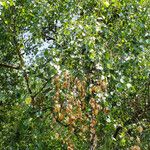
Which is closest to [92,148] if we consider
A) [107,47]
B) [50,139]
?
[50,139]

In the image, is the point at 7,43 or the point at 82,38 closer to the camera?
the point at 82,38

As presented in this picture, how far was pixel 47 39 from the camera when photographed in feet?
38.5

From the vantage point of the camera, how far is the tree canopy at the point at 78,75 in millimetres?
6602

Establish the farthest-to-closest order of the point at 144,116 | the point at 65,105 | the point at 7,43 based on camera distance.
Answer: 1. the point at 7,43
2. the point at 144,116
3. the point at 65,105

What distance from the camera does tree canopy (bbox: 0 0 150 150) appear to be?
660cm

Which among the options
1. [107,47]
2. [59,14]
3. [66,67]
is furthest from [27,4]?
[66,67]

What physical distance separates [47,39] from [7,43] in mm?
1540

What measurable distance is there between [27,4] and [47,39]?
2426mm

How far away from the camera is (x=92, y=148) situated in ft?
25.6

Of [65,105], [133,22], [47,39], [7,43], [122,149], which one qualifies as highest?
[47,39]

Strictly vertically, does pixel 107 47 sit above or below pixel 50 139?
above

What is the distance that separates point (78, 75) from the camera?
6879 mm

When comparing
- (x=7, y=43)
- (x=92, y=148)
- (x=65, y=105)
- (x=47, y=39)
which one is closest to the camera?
(x=65, y=105)

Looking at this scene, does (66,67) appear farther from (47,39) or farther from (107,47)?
(47,39)
